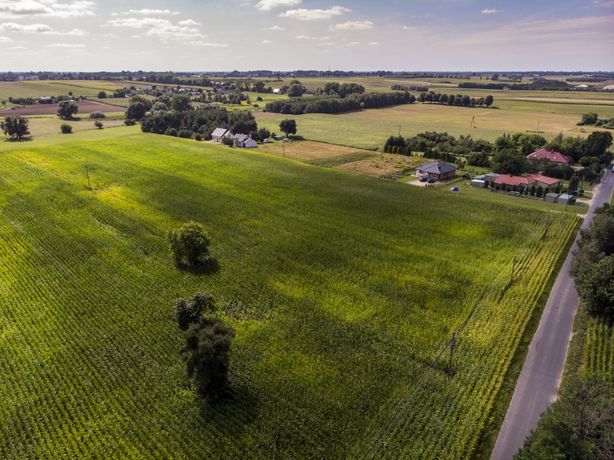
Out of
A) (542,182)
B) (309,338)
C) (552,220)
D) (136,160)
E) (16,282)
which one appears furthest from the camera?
(136,160)

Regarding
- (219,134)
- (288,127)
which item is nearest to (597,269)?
(288,127)

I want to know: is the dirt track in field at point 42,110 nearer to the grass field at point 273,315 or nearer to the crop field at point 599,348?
the grass field at point 273,315

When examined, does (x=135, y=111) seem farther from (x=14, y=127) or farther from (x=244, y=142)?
(x=244, y=142)

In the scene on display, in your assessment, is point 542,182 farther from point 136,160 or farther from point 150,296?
point 136,160

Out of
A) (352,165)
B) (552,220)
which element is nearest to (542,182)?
(552,220)

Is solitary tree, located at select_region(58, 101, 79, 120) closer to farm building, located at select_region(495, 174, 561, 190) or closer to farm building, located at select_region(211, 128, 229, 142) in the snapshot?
farm building, located at select_region(211, 128, 229, 142)

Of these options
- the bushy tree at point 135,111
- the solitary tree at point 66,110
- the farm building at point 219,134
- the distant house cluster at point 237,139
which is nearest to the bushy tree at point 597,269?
the distant house cluster at point 237,139

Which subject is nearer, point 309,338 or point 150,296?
point 309,338
